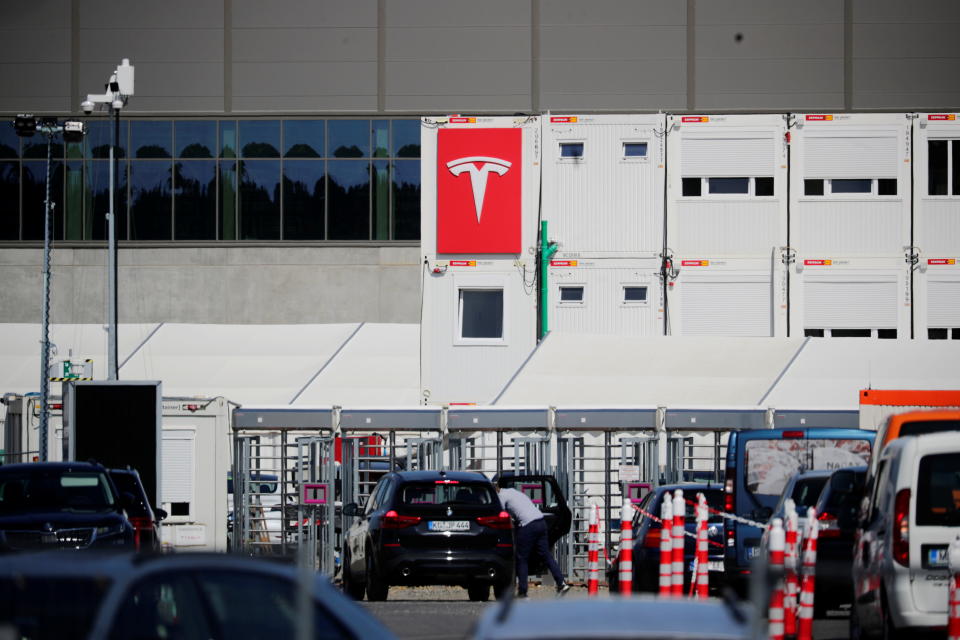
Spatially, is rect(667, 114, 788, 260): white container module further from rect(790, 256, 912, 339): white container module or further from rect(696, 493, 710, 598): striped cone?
rect(696, 493, 710, 598): striped cone

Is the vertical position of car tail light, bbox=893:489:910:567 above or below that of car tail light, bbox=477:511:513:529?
above

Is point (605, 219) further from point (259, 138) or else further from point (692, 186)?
point (259, 138)

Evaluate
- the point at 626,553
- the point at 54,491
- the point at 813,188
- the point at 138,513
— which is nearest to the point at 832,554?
the point at 626,553

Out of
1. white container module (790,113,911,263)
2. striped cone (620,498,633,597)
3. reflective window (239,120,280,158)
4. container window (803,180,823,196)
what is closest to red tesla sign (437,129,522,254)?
white container module (790,113,911,263)

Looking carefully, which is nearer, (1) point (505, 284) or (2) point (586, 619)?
(2) point (586, 619)

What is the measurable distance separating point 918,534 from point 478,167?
31.8m

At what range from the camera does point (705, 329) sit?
140 feet

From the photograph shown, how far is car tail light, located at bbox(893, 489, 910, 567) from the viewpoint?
39.9 ft

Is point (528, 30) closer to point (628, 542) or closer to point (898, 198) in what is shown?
point (898, 198)

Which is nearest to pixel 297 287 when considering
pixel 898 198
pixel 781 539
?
pixel 898 198

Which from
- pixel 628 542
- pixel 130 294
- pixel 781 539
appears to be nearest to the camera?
pixel 781 539

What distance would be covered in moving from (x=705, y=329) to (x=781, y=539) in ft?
98.7

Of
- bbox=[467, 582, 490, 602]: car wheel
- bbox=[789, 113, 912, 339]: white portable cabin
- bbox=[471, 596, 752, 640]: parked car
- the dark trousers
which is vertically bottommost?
bbox=[467, 582, 490, 602]: car wheel

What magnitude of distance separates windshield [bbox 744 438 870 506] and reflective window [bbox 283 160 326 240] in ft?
133
